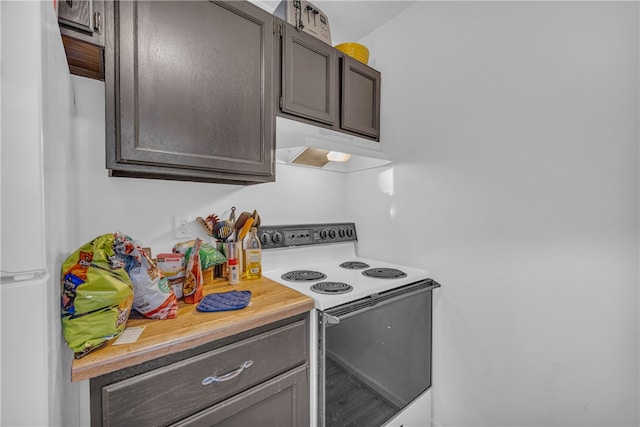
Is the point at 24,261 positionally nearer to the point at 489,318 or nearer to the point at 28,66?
the point at 28,66

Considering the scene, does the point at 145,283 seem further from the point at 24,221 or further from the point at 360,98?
the point at 360,98

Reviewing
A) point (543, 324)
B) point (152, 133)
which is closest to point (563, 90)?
point (543, 324)

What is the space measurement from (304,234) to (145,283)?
0.99 m

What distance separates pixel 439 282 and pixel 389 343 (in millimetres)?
488

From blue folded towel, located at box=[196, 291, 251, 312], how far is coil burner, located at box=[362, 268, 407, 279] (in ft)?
2.30

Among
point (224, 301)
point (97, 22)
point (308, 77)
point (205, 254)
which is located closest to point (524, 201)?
point (308, 77)

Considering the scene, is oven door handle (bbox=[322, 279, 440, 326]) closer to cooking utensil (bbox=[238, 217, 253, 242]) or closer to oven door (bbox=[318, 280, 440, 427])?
oven door (bbox=[318, 280, 440, 427])

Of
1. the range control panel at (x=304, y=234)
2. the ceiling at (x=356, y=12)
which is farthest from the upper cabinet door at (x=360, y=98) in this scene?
the range control panel at (x=304, y=234)

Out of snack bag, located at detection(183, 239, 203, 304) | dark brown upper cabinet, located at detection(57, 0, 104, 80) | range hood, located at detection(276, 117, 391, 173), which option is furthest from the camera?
range hood, located at detection(276, 117, 391, 173)

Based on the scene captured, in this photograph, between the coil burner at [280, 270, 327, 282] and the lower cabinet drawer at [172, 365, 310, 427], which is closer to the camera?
the lower cabinet drawer at [172, 365, 310, 427]

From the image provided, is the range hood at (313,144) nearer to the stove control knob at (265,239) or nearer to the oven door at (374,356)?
the stove control knob at (265,239)

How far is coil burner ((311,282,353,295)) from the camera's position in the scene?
3.78 feet

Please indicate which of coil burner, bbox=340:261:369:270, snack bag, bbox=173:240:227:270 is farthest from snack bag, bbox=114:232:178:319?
coil burner, bbox=340:261:369:270

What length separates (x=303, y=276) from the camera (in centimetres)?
141
